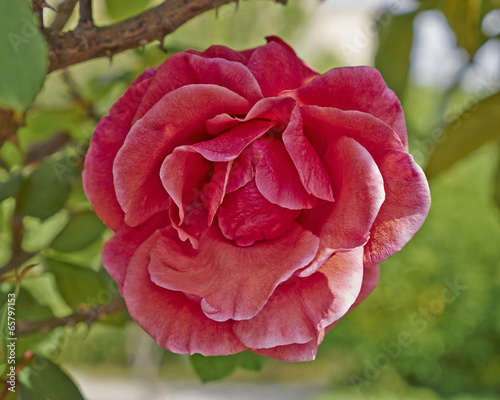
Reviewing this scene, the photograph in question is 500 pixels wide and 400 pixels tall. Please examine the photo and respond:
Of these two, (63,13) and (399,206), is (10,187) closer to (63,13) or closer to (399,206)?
(63,13)

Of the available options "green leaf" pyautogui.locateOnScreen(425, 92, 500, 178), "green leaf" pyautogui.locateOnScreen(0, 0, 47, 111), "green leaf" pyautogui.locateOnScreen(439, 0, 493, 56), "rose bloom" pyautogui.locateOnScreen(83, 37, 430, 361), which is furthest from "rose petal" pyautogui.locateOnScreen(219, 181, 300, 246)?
"green leaf" pyautogui.locateOnScreen(439, 0, 493, 56)

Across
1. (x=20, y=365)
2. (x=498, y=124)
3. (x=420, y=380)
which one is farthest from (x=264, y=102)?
(x=420, y=380)

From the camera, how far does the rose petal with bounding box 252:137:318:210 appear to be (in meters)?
0.33

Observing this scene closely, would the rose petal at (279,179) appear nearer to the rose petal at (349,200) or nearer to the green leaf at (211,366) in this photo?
the rose petal at (349,200)

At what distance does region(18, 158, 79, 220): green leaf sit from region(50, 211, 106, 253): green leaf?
0.20ft

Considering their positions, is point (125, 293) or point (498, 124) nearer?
point (125, 293)

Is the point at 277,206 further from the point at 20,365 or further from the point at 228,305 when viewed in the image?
the point at 20,365

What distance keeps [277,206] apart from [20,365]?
0.27 meters

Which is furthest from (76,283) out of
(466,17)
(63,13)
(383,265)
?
(383,265)

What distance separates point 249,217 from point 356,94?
0.10m

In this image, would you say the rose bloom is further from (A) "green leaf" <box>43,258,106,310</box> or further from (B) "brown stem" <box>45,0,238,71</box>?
(A) "green leaf" <box>43,258,106,310</box>

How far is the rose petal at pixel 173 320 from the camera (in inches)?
12.8

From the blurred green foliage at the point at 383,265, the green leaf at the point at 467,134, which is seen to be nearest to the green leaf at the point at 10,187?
the blurred green foliage at the point at 383,265

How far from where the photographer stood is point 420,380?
4.66m
